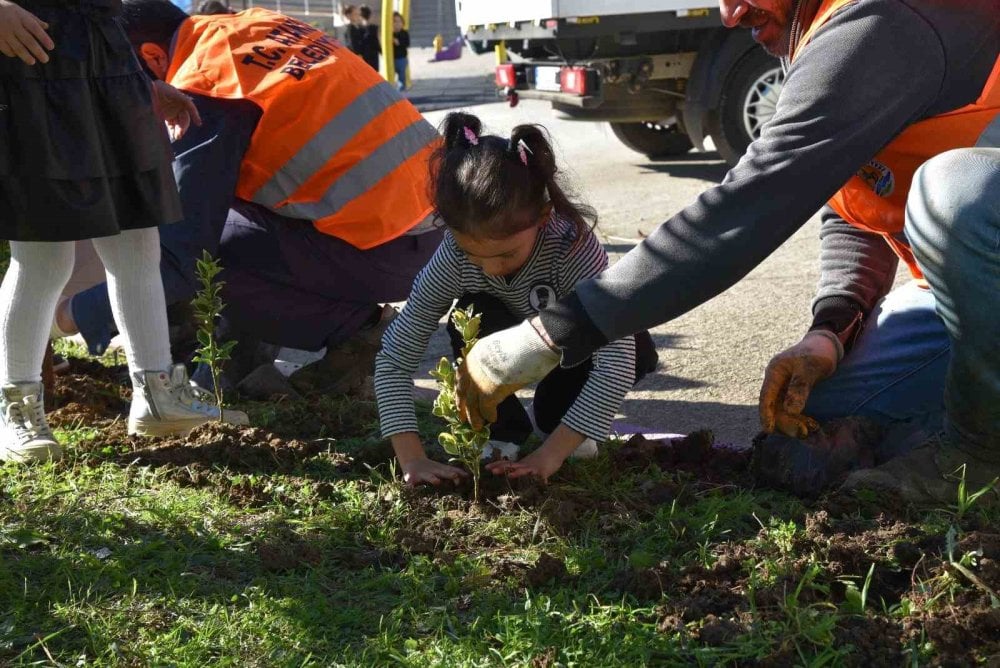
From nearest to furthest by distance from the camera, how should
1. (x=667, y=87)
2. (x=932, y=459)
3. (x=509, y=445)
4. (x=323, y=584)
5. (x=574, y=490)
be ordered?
(x=323, y=584), (x=932, y=459), (x=574, y=490), (x=509, y=445), (x=667, y=87)

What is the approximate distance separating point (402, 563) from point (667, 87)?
6667 mm

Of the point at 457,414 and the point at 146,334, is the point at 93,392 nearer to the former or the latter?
the point at 146,334

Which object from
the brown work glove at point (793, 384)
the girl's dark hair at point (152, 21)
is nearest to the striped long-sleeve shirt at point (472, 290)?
the brown work glove at point (793, 384)

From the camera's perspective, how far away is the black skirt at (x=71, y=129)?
2.92 meters

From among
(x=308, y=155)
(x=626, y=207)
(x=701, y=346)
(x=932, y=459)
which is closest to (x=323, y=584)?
(x=932, y=459)

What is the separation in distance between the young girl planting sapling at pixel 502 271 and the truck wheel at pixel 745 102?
17.0 feet

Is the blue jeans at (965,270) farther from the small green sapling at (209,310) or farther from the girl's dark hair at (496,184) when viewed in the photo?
the small green sapling at (209,310)

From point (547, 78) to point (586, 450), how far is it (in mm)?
6133

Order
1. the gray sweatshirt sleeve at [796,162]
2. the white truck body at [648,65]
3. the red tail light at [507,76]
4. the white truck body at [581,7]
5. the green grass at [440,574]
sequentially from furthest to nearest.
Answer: the red tail light at [507,76] < the white truck body at [648,65] < the white truck body at [581,7] < the gray sweatshirt sleeve at [796,162] < the green grass at [440,574]

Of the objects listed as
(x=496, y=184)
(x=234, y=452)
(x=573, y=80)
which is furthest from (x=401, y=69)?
(x=496, y=184)

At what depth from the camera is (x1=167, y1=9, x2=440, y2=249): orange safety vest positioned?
12.3 ft

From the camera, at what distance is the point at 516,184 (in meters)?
2.71

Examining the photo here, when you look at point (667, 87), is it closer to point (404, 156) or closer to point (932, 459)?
point (404, 156)

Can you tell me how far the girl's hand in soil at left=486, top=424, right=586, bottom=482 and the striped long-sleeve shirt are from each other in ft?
0.36
